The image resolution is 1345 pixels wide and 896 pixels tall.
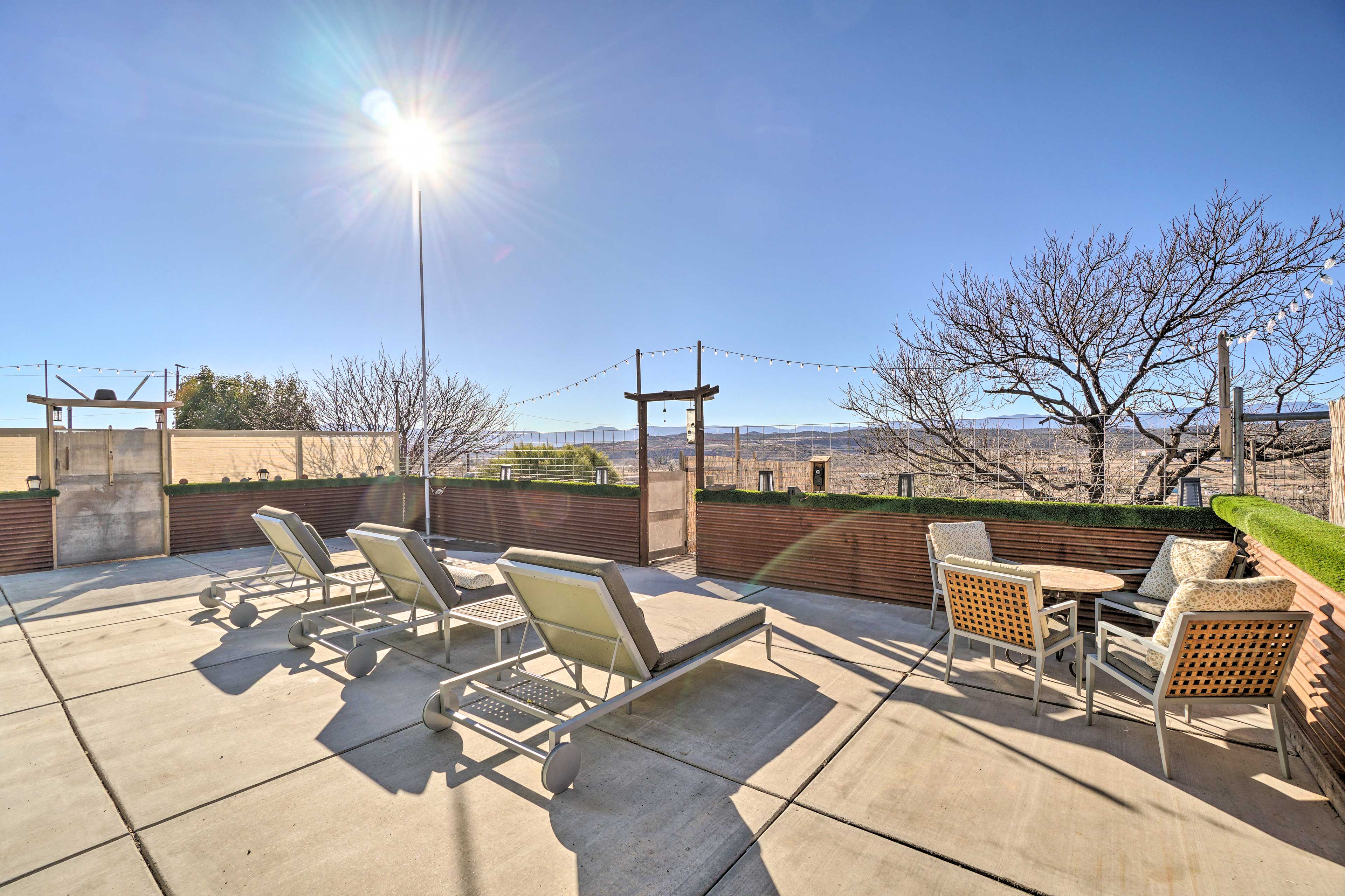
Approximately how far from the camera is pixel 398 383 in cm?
2080

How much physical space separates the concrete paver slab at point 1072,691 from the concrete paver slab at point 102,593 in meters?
7.47

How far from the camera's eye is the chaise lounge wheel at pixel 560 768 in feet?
8.27

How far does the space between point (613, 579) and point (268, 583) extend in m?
6.40

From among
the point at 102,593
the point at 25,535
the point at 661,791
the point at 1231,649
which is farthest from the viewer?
the point at 25,535

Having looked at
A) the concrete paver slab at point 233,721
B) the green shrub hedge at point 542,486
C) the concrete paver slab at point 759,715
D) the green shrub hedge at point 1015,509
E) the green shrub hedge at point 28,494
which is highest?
the green shrub hedge at point 28,494

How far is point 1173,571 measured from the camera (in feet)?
14.8

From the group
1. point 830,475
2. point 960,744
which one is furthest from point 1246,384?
point 960,744

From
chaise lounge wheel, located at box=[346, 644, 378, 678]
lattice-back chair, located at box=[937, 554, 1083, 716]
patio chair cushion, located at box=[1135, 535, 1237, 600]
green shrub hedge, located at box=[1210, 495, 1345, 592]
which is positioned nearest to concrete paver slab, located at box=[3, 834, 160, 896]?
chaise lounge wheel, located at box=[346, 644, 378, 678]

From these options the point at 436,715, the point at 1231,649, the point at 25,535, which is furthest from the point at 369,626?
the point at 25,535

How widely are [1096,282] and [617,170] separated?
928 centimetres

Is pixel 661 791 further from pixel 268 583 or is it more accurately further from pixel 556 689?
pixel 268 583

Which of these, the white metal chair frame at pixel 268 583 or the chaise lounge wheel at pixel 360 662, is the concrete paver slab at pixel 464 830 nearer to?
the chaise lounge wheel at pixel 360 662

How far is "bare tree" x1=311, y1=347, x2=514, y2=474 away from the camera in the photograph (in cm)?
2081

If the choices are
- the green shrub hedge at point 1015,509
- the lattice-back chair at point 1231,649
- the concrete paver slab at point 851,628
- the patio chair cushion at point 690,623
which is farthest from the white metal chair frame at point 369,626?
the lattice-back chair at point 1231,649
